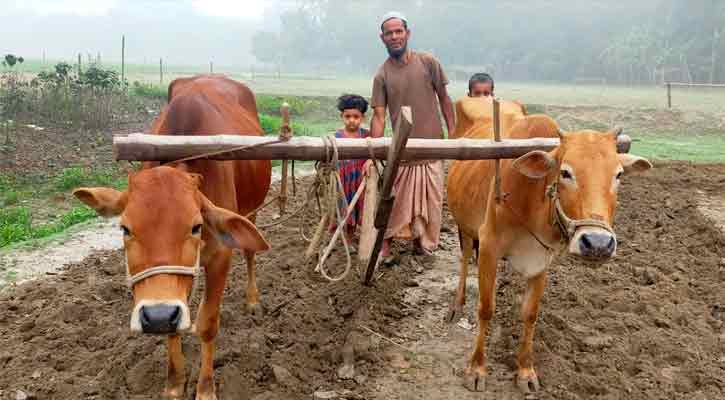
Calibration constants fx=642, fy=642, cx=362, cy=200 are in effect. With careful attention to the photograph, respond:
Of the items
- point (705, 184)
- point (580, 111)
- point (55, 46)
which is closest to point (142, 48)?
point (55, 46)

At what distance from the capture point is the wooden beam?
9.98 feet

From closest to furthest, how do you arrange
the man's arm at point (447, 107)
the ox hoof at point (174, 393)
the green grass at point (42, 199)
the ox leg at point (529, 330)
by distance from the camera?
the ox hoof at point (174, 393) → the ox leg at point (529, 330) → the man's arm at point (447, 107) → the green grass at point (42, 199)

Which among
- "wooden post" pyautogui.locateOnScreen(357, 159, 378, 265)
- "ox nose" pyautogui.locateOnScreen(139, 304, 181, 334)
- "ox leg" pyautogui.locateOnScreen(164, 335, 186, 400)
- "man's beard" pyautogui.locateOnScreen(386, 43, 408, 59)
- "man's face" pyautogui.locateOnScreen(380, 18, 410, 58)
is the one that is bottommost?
"ox leg" pyautogui.locateOnScreen(164, 335, 186, 400)

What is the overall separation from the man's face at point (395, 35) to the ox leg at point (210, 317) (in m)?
2.70

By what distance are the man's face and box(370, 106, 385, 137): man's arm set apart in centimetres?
51

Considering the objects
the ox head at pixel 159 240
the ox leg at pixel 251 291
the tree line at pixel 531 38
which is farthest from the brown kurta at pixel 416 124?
the tree line at pixel 531 38

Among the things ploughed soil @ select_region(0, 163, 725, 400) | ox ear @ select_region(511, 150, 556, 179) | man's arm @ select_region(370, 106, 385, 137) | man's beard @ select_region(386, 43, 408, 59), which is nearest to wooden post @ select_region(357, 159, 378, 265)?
ploughed soil @ select_region(0, 163, 725, 400)

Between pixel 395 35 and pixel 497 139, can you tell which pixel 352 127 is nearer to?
pixel 395 35

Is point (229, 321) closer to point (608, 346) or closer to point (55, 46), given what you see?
point (608, 346)

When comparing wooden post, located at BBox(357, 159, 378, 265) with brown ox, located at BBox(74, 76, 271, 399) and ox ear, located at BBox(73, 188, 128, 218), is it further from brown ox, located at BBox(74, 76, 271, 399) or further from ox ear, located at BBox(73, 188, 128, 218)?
→ ox ear, located at BBox(73, 188, 128, 218)

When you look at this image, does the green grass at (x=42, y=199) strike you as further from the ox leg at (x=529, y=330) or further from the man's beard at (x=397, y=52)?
the ox leg at (x=529, y=330)

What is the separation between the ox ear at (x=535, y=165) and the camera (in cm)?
342

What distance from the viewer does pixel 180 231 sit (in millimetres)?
2793

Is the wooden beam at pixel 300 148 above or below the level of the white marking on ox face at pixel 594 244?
above
